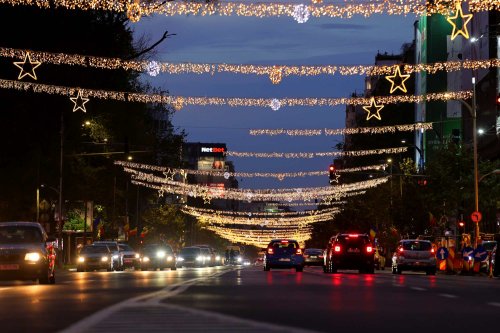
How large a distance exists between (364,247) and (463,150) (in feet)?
98.0

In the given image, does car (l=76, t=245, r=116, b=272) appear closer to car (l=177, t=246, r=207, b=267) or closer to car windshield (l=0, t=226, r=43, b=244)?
car (l=177, t=246, r=207, b=267)

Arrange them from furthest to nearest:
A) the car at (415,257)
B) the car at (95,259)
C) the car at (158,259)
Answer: the car at (158,259), the car at (95,259), the car at (415,257)

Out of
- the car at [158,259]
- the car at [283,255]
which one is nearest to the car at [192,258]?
the car at [158,259]

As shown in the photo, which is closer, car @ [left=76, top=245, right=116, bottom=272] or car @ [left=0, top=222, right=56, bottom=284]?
car @ [left=0, top=222, right=56, bottom=284]

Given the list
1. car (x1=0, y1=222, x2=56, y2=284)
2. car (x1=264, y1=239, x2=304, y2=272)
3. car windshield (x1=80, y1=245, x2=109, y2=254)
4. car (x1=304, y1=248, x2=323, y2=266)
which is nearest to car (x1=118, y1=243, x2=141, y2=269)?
car windshield (x1=80, y1=245, x2=109, y2=254)

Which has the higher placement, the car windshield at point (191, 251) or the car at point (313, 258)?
the car windshield at point (191, 251)

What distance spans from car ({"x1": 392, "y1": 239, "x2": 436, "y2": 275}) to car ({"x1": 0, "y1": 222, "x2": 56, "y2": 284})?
21180mm

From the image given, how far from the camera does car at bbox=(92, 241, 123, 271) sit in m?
66.8

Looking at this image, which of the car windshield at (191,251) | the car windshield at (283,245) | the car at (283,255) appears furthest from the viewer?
the car windshield at (191,251)

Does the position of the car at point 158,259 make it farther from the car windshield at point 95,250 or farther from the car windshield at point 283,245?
the car windshield at point 283,245

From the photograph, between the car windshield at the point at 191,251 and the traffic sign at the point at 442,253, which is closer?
the traffic sign at the point at 442,253

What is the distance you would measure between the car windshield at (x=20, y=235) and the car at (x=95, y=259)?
27986 mm

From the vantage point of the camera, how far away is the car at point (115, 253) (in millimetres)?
66775

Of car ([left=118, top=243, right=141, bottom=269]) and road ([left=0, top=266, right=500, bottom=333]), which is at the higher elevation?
car ([left=118, top=243, right=141, bottom=269])
